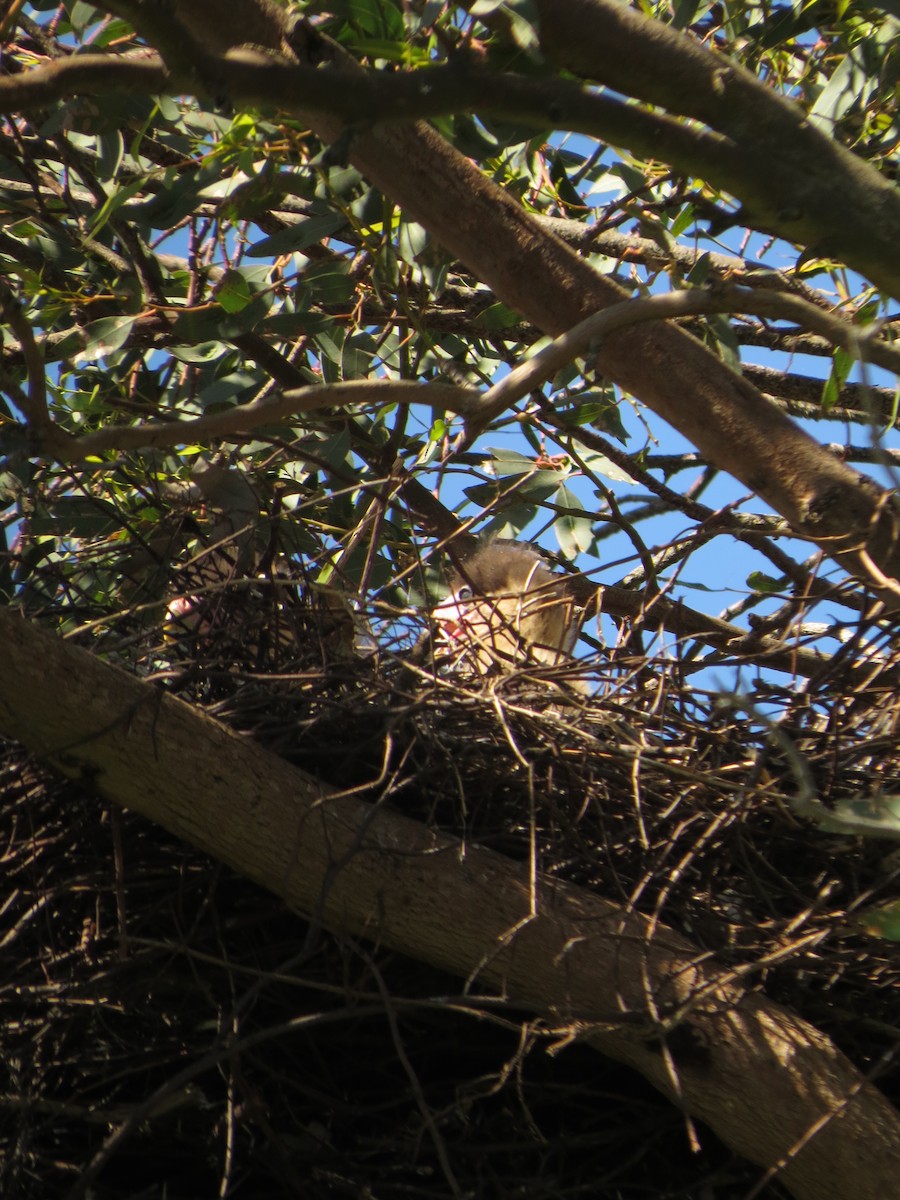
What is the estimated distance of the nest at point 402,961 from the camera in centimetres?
129

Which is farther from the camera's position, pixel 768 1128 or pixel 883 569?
pixel 883 569

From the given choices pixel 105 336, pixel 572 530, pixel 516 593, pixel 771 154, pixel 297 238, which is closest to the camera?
pixel 771 154

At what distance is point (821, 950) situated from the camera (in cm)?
130

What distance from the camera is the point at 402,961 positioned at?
4.47 feet

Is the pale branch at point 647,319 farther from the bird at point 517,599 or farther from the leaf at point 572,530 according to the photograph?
the leaf at point 572,530

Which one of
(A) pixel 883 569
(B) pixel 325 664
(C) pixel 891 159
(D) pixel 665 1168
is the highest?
(C) pixel 891 159

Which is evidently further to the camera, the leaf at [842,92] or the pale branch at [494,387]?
the leaf at [842,92]

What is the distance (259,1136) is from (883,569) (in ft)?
3.02

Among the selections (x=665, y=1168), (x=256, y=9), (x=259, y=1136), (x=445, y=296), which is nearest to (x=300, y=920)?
(x=259, y=1136)

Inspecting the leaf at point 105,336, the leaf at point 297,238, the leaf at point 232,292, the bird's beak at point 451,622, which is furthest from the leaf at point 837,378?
the leaf at point 105,336

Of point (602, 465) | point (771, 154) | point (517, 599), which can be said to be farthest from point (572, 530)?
point (771, 154)

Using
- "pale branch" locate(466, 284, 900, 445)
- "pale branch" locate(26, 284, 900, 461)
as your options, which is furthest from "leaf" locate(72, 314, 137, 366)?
"pale branch" locate(466, 284, 900, 445)

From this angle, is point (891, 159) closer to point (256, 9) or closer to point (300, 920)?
point (256, 9)

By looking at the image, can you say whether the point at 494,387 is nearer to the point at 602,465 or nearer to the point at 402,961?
the point at 402,961
